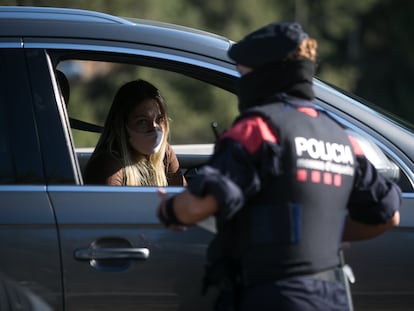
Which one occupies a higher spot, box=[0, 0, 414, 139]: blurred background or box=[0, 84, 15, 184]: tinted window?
box=[0, 0, 414, 139]: blurred background

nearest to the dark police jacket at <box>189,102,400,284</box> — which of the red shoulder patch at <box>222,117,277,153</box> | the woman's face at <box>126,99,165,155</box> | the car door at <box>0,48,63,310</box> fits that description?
the red shoulder patch at <box>222,117,277,153</box>

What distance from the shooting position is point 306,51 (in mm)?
3164

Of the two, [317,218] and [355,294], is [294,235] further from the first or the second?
[355,294]

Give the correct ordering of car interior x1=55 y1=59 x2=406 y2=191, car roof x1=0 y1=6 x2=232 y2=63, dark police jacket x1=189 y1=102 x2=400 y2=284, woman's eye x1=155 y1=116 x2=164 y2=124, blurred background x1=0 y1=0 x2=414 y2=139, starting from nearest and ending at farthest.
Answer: dark police jacket x1=189 y1=102 x2=400 y2=284
car roof x1=0 y1=6 x2=232 y2=63
woman's eye x1=155 y1=116 x2=164 y2=124
car interior x1=55 y1=59 x2=406 y2=191
blurred background x1=0 y1=0 x2=414 y2=139

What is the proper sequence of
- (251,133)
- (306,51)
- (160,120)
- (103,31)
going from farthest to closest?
(160,120) → (103,31) → (306,51) → (251,133)

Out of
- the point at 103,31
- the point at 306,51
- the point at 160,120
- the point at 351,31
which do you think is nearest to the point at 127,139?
the point at 160,120

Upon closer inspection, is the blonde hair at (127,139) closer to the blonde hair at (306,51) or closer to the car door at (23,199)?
the car door at (23,199)

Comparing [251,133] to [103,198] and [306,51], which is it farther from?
[103,198]

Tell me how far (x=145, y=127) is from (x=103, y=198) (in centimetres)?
89

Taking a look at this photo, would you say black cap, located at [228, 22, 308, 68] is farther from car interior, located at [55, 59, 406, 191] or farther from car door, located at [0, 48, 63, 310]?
car interior, located at [55, 59, 406, 191]

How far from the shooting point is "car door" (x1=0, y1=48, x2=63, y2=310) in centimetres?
363

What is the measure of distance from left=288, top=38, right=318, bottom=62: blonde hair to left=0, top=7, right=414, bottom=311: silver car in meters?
0.69

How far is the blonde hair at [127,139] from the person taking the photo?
4445 mm

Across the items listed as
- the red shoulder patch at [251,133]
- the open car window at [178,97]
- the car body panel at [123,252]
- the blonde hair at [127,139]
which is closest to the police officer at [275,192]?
the red shoulder patch at [251,133]
